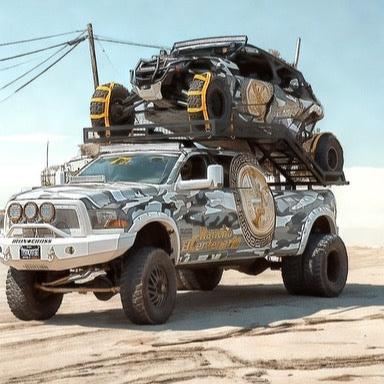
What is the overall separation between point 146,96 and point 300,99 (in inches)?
111

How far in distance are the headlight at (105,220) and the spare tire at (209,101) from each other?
2170 millimetres

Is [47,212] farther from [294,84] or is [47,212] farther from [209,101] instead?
[294,84]

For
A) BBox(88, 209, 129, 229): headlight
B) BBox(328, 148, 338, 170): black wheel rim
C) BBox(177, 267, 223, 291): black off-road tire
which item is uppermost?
BBox(328, 148, 338, 170): black wheel rim

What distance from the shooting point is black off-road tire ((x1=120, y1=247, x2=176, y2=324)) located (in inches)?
355

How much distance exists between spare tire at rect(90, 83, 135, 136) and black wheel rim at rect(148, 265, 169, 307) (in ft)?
10.3

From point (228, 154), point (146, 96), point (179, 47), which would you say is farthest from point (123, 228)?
point (179, 47)

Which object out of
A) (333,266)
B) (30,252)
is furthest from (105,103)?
(333,266)

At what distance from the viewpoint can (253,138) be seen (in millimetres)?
11914

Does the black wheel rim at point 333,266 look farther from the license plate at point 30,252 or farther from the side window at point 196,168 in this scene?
the license plate at point 30,252

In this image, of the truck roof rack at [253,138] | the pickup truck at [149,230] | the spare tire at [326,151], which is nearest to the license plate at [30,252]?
the pickup truck at [149,230]

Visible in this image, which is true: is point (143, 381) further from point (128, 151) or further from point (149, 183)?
point (128, 151)

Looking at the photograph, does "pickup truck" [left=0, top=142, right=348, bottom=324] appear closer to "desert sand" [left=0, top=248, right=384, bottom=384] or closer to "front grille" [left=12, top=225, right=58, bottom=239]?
"front grille" [left=12, top=225, right=58, bottom=239]

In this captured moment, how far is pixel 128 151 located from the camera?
10.8 m

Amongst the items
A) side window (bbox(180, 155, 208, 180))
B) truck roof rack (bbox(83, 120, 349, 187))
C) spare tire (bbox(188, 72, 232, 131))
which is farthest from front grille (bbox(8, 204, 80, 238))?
spare tire (bbox(188, 72, 232, 131))
